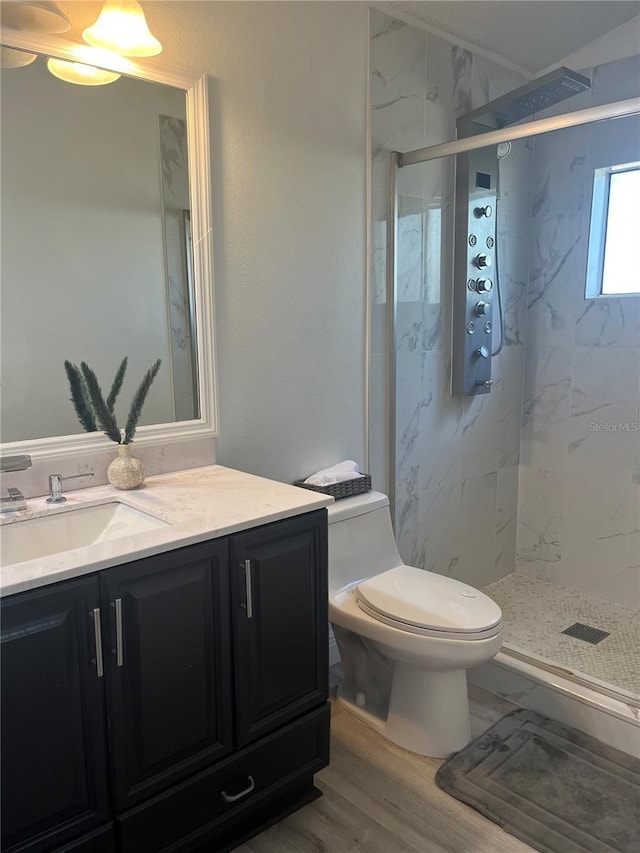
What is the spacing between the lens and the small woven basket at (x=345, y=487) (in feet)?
7.41

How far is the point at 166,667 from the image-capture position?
1.44 meters

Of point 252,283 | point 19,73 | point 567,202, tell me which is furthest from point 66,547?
point 567,202

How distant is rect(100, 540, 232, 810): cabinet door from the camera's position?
1369mm

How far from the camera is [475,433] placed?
3037 mm

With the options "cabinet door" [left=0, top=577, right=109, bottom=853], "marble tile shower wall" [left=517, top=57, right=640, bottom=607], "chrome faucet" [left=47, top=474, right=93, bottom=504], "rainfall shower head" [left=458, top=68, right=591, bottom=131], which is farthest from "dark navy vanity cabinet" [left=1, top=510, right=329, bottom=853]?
"marble tile shower wall" [left=517, top=57, right=640, bottom=607]

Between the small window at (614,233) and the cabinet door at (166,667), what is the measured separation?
7.51ft

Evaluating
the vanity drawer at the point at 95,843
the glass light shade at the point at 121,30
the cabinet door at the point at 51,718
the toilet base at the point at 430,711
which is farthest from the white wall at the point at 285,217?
the vanity drawer at the point at 95,843

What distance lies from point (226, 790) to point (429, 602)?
31.1 inches

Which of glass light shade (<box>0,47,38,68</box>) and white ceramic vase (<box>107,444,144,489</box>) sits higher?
glass light shade (<box>0,47,38,68</box>)

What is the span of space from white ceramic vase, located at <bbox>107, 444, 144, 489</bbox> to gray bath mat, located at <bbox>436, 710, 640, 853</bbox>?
1.25 m

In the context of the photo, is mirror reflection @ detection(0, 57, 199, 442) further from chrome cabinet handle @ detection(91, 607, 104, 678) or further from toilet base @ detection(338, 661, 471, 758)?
toilet base @ detection(338, 661, 471, 758)

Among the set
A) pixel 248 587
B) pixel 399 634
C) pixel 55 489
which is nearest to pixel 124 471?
pixel 55 489

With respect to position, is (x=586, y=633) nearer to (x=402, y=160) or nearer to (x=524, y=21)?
(x=402, y=160)

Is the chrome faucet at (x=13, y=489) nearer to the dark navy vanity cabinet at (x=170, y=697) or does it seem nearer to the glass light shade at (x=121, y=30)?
the dark navy vanity cabinet at (x=170, y=697)
